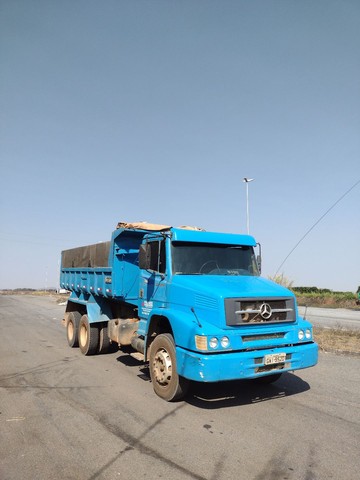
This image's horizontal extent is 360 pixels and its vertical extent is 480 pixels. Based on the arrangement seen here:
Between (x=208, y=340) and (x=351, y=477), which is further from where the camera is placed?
(x=208, y=340)

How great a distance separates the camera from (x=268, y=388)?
6.40m

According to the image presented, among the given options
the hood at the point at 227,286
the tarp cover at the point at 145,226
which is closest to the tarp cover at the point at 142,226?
the tarp cover at the point at 145,226

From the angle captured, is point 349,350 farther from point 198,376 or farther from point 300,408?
point 198,376

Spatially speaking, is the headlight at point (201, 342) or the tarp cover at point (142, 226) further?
the tarp cover at point (142, 226)

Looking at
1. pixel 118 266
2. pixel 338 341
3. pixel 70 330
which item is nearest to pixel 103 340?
pixel 70 330

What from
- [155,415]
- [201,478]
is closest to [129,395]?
[155,415]

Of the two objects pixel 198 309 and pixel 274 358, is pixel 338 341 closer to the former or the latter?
pixel 274 358

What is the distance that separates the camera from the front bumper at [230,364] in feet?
16.0

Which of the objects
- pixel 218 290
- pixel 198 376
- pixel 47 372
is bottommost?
pixel 47 372

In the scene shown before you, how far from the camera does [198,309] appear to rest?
5465 mm

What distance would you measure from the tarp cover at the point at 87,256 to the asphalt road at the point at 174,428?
2585 mm

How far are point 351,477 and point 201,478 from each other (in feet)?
4.73

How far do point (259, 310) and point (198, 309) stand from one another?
904 mm

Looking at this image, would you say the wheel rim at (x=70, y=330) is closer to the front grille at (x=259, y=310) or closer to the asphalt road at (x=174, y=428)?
the asphalt road at (x=174, y=428)
